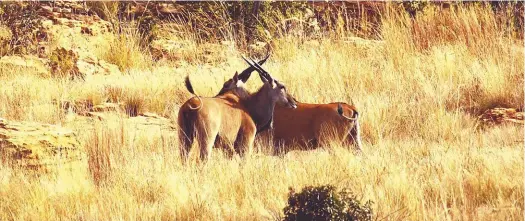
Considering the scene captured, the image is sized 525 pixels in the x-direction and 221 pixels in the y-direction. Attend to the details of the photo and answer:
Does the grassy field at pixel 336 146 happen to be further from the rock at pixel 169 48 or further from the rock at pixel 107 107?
the rock at pixel 169 48

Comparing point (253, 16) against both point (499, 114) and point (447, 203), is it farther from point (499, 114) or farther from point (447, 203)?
point (447, 203)

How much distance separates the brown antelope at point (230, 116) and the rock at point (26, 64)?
5810 mm

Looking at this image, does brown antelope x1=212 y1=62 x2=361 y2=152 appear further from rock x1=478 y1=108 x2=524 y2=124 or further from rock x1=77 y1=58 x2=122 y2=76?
rock x1=77 y1=58 x2=122 y2=76

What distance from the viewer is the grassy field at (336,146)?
738 cm

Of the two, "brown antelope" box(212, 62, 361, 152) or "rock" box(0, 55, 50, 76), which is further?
"rock" box(0, 55, 50, 76)

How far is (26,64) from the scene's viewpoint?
15.5 meters

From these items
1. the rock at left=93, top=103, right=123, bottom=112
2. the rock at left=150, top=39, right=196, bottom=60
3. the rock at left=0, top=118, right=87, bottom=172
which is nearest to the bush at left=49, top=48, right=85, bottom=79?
the rock at left=150, top=39, right=196, bottom=60

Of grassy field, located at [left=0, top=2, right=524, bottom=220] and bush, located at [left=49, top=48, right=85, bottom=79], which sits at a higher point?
grassy field, located at [left=0, top=2, right=524, bottom=220]

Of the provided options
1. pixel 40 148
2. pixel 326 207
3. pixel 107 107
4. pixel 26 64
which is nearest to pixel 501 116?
pixel 107 107

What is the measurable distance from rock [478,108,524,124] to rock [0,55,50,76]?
681 cm

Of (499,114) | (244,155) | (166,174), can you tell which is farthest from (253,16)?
(166,174)

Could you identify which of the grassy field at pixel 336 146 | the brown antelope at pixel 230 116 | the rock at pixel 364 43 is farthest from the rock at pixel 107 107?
the rock at pixel 364 43

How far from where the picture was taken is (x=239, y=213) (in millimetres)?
7262

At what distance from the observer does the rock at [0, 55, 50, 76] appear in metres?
15.1
